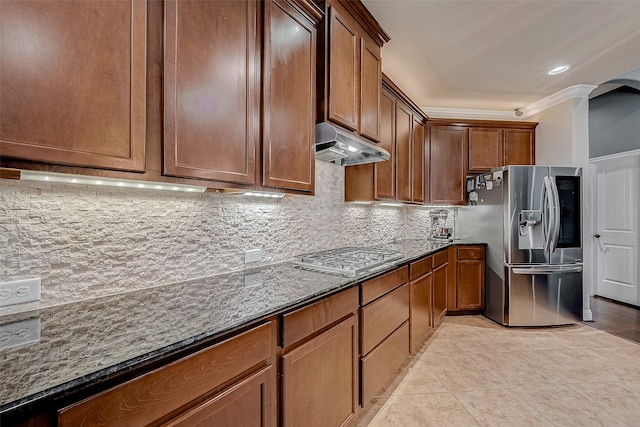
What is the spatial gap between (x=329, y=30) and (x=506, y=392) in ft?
9.25

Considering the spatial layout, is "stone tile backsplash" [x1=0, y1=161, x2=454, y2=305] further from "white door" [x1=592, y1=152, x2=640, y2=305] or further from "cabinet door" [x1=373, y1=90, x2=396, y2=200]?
"white door" [x1=592, y1=152, x2=640, y2=305]

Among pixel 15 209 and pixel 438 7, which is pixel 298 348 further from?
pixel 438 7

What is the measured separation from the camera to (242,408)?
41.3 inches

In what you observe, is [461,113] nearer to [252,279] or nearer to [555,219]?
[555,219]

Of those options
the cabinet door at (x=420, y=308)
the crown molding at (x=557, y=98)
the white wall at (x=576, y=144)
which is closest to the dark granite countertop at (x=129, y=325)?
the cabinet door at (x=420, y=308)

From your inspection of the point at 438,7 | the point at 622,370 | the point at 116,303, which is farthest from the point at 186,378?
the point at 622,370

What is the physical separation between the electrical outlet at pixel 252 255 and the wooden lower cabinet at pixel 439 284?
2.05 m

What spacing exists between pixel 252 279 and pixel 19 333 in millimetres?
892

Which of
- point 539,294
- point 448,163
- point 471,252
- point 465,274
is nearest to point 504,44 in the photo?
point 448,163

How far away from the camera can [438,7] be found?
224cm

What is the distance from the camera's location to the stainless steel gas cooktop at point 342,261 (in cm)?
180

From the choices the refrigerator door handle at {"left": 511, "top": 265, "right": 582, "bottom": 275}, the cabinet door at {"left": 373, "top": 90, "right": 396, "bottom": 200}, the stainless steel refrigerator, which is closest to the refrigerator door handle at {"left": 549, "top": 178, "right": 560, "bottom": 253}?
the stainless steel refrigerator

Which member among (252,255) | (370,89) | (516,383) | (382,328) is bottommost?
(516,383)

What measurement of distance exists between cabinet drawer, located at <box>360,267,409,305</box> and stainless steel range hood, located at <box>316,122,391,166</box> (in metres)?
0.90
